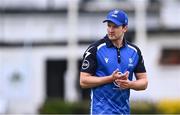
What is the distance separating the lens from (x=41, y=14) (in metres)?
32.0

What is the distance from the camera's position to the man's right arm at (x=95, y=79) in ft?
30.7

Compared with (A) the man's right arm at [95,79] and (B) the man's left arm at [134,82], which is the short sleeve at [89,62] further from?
A: (B) the man's left arm at [134,82]

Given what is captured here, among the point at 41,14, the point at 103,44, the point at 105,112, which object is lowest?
the point at 105,112

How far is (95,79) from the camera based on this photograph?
950 centimetres

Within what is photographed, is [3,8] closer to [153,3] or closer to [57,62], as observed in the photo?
[57,62]

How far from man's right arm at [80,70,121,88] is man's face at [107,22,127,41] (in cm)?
38

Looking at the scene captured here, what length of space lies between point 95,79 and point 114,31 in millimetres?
528

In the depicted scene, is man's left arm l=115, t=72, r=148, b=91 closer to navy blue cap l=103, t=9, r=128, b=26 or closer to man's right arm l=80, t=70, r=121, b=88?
man's right arm l=80, t=70, r=121, b=88

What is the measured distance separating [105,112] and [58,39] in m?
22.3

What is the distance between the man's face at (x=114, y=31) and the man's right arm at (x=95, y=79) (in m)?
0.38

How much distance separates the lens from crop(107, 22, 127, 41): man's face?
9453 mm

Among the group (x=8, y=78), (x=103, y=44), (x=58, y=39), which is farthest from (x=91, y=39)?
(x=103, y=44)

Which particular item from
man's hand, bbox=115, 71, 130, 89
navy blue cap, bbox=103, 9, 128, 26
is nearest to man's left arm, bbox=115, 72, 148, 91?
man's hand, bbox=115, 71, 130, 89

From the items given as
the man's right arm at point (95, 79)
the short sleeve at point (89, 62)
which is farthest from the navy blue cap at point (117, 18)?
the man's right arm at point (95, 79)
